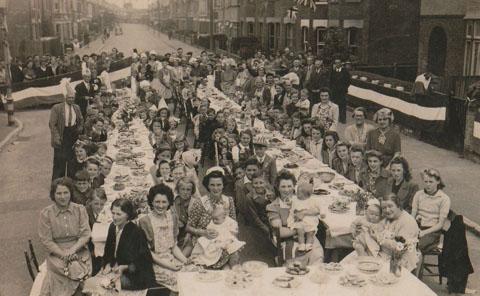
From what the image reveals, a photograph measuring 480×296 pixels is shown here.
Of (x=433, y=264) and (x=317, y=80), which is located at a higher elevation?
(x=317, y=80)

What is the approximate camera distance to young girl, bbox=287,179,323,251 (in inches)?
275

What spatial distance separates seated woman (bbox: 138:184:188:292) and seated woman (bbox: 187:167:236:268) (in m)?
0.41

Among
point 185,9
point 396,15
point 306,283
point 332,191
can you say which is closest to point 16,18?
point 396,15

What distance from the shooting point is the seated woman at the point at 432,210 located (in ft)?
24.0

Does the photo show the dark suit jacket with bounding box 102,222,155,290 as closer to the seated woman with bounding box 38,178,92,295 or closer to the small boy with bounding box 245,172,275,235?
the seated woman with bounding box 38,178,92,295

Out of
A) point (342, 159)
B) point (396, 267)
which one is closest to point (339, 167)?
point (342, 159)

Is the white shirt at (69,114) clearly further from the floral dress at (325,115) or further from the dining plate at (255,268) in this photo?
the dining plate at (255,268)

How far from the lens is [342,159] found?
9641 millimetres

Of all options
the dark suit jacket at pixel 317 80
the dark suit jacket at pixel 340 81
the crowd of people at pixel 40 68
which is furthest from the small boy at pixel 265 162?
the crowd of people at pixel 40 68

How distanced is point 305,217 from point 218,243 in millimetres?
1010

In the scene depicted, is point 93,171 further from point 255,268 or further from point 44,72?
point 44,72

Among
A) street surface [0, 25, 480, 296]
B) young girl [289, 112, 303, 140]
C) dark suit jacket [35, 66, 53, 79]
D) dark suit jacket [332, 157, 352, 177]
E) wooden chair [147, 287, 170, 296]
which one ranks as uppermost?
dark suit jacket [35, 66, 53, 79]

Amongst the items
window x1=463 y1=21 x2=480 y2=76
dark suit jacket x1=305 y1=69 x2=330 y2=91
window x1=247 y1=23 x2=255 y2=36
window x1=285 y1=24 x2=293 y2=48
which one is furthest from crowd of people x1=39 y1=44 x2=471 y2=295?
window x1=247 y1=23 x2=255 y2=36

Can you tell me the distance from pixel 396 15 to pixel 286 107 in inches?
592
